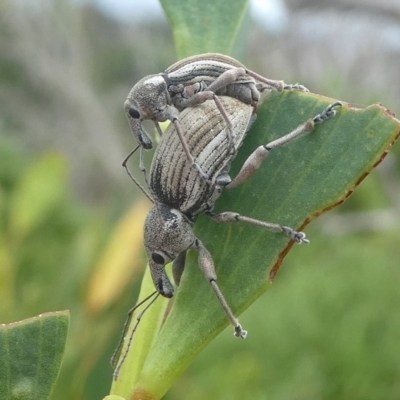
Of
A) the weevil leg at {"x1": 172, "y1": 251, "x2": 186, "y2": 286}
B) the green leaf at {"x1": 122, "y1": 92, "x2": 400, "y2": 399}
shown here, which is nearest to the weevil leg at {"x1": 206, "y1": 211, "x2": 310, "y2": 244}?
the green leaf at {"x1": 122, "y1": 92, "x2": 400, "y2": 399}

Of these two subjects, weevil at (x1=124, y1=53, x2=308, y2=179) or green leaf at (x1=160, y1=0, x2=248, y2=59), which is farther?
weevil at (x1=124, y1=53, x2=308, y2=179)

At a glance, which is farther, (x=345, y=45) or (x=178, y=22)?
(x=345, y=45)

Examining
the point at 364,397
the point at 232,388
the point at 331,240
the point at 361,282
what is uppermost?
the point at 232,388

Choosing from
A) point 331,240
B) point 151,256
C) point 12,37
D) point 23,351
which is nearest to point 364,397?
point 151,256

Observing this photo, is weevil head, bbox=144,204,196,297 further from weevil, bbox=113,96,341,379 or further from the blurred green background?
the blurred green background

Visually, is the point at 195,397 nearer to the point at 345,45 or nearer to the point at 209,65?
the point at 209,65

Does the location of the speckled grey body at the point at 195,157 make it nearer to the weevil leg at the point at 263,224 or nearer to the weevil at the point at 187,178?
the weevil at the point at 187,178
